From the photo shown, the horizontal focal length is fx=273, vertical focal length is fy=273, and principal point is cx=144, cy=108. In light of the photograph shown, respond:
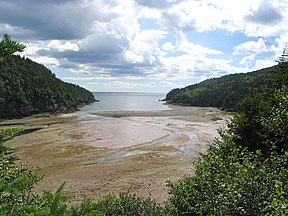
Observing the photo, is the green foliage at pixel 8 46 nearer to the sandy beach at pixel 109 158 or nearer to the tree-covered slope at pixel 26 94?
the sandy beach at pixel 109 158

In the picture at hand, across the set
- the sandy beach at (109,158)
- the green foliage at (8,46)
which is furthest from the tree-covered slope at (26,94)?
the green foliage at (8,46)

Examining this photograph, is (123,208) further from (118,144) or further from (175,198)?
(118,144)

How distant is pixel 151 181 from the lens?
22953mm

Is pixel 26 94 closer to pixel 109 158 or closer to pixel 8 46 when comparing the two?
pixel 109 158

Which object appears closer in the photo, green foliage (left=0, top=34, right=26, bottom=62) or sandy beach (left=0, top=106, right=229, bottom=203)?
green foliage (left=0, top=34, right=26, bottom=62)

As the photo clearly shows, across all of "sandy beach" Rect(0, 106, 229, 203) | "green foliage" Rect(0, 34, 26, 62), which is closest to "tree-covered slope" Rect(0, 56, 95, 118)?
"sandy beach" Rect(0, 106, 229, 203)

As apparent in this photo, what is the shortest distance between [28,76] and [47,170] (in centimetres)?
7549

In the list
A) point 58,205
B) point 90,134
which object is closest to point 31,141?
point 90,134

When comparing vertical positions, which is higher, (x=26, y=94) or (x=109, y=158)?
(x=26, y=94)

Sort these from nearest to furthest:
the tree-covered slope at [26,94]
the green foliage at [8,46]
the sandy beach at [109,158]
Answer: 1. the green foliage at [8,46]
2. the sandy beach at [109,158]
3. the tree-covered slope at [26,94]

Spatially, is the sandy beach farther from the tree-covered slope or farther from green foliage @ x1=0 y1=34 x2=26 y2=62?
the tree-covered slope

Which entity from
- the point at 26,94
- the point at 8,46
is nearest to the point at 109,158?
the point at 8,46

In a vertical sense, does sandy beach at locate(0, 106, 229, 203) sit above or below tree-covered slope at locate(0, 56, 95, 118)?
below

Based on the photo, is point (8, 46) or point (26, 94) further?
point (26, 94)
